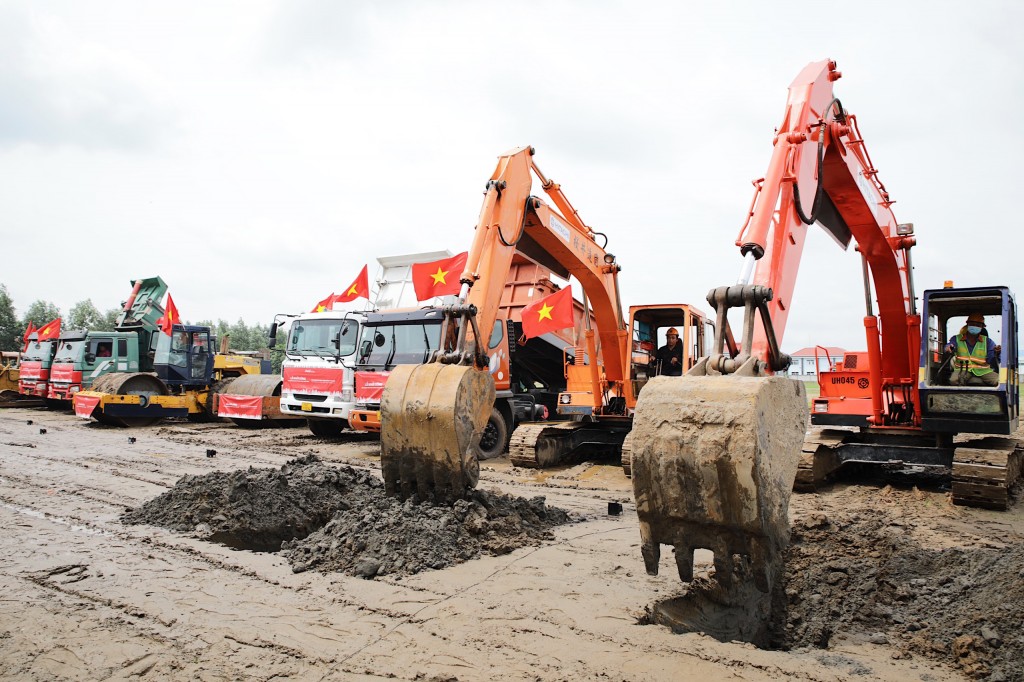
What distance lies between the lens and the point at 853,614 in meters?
3.83

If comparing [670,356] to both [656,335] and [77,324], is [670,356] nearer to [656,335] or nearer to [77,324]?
[656,335]

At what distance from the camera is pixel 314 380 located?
12.0 metres

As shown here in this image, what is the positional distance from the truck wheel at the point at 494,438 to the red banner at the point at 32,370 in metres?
15.1

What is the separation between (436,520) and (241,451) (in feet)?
25.6

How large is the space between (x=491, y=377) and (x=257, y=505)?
2406 millimetres

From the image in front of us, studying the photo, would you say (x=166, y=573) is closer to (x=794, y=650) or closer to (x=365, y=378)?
(x=794, y=650)

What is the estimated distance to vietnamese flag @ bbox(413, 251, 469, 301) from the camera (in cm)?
1086

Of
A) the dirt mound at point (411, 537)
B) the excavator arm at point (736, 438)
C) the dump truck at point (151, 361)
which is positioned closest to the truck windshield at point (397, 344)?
the dirt mound at point (411, 537)

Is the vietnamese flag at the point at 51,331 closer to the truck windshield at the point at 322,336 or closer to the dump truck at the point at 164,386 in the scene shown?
the dump truck at the point at 164,386

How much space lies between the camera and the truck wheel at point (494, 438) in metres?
11.4

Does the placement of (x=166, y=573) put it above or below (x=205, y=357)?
below

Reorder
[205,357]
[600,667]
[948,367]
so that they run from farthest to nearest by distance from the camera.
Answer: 1. [205,357]
2. [948,367]
3. [600,667]

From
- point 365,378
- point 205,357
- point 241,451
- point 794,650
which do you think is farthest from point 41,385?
point 794,650

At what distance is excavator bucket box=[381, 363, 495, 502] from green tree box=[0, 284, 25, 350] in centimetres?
4685
